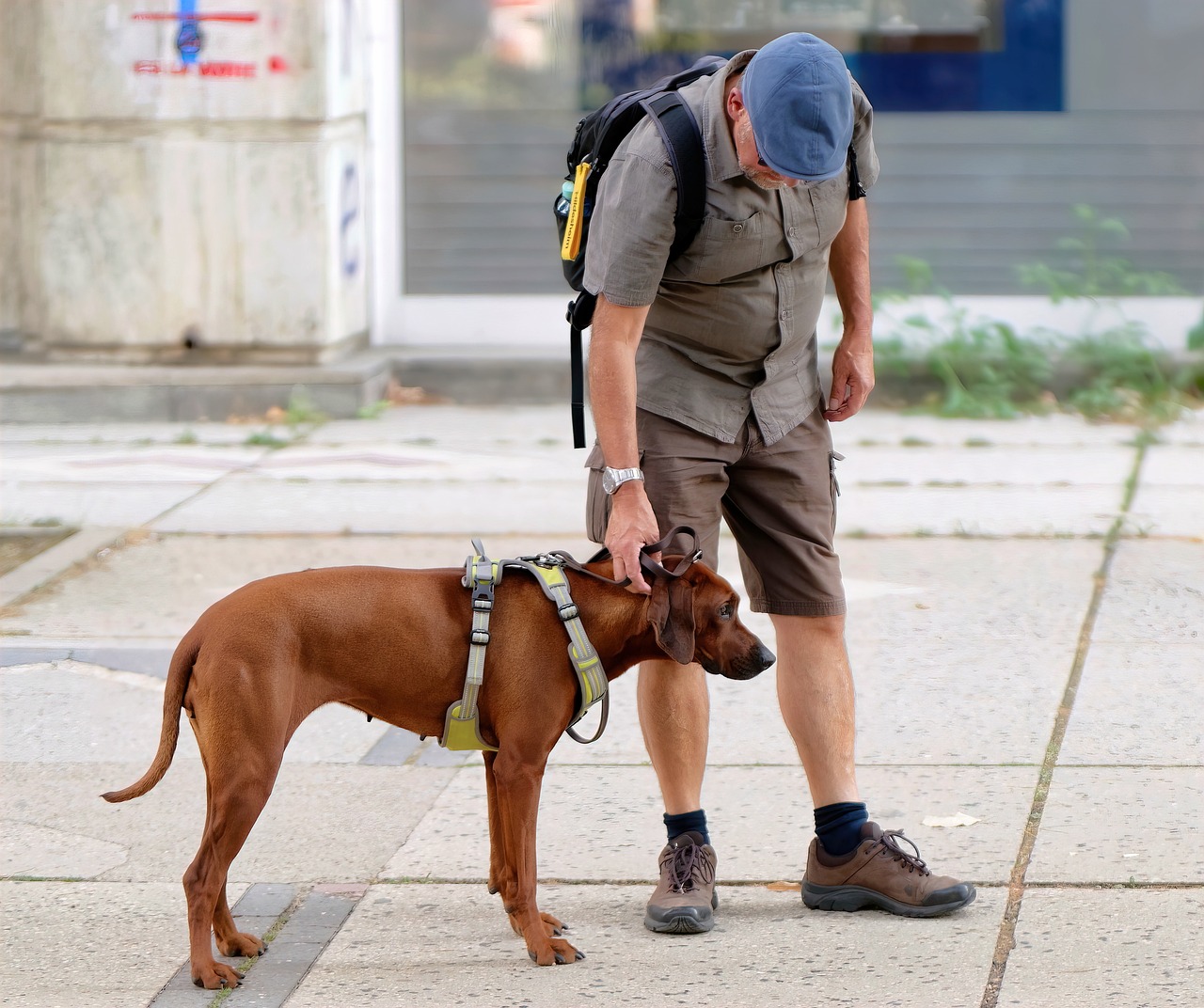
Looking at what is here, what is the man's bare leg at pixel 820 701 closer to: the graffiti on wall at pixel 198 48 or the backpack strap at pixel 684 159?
Result: the backpack strap at pixel 684 159

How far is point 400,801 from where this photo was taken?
4.57m

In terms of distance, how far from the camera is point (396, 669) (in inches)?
138

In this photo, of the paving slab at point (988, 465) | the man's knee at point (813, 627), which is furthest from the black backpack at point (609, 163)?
the paving slab at point (988, 465)

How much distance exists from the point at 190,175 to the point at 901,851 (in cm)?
708

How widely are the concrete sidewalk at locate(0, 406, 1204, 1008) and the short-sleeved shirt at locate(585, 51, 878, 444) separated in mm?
1097

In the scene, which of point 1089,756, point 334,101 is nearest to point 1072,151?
point 334,101

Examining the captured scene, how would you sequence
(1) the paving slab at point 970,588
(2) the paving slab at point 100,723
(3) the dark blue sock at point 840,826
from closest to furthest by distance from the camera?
(3) the dark blue sock at point 840,826
(2) the paving slab at point 100,723
(1) the paving slab at point 970,588

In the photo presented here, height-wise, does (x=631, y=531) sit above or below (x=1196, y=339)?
above

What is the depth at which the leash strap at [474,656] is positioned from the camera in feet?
11.6

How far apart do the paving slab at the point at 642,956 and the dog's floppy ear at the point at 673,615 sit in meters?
0.64

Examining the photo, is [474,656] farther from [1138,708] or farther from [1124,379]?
[1124,379]

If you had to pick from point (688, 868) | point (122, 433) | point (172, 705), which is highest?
point (172, 705)

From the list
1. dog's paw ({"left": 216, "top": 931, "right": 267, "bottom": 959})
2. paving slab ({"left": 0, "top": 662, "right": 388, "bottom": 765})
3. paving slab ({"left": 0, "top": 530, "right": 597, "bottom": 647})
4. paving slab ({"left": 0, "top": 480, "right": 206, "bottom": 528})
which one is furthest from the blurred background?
dog's paw ({"left": 216, "top": 931, "right": 267, "bottom": 959})

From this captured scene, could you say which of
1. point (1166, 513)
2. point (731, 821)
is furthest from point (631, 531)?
point (1166, 513)
